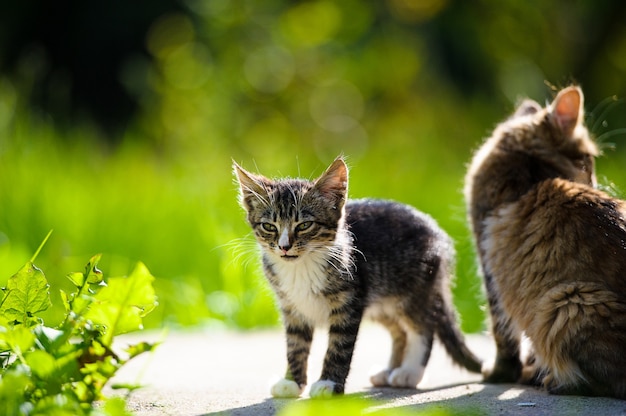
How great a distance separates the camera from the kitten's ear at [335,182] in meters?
3.81

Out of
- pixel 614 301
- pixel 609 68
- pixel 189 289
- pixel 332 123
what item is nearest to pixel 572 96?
pixel 614 301

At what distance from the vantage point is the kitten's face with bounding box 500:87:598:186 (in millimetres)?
4316

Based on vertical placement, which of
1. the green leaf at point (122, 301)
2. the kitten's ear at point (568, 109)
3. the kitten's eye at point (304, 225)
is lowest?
the green leaf at point (122, 301)

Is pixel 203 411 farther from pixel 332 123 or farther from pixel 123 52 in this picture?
pixel 123 52

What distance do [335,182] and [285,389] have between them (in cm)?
91

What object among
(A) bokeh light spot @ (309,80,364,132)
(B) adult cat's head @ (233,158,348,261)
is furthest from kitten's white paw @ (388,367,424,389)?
(A) bokeh light spot @ (309,80,364,132)

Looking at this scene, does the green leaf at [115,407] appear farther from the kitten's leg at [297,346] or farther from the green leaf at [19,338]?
the kitten's leg at [297,346]

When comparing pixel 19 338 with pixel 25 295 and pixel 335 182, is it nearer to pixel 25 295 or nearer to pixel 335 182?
pixel 25 295

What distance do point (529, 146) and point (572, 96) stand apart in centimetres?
31

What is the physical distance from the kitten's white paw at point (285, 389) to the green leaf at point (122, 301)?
994 mm

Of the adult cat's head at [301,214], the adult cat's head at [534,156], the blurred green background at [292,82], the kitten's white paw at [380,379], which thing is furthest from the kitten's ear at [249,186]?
the blurred green background at [292,82]

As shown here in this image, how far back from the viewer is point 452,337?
→ 4.23m

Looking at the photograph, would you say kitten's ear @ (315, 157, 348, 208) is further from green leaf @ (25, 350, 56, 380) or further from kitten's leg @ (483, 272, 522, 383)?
green leaf @ (25, 350, 56, 380)

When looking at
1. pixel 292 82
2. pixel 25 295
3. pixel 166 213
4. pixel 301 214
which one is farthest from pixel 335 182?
pixel 292 82
